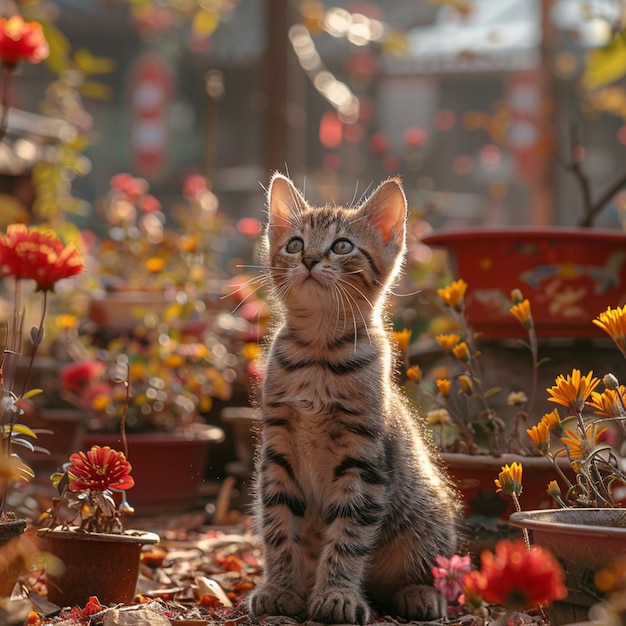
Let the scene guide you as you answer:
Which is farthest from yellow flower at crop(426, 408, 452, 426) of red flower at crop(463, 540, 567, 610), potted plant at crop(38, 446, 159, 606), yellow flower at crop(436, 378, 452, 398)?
red flower at crop(463, 540, 567, 610)

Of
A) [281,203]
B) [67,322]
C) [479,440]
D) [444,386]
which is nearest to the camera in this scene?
[444,386]

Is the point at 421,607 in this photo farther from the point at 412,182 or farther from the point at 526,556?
the point at 412,182

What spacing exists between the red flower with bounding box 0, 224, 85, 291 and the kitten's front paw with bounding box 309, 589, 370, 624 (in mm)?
994

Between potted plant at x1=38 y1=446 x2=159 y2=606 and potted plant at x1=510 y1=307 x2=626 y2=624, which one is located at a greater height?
potted plant at x1=510 y1=307 x2=626 y2=624

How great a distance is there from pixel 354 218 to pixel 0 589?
1.42 m

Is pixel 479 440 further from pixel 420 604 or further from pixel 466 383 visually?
pixel 420 604

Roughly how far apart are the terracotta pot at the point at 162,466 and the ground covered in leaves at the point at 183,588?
74 millimetres

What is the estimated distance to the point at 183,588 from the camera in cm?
277

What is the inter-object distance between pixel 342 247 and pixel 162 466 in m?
1.55

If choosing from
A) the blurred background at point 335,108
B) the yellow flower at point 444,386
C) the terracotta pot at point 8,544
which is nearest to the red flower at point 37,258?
the terracotta pot at point 8,544

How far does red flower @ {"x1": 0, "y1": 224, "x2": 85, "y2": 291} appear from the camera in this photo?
222 centimetres

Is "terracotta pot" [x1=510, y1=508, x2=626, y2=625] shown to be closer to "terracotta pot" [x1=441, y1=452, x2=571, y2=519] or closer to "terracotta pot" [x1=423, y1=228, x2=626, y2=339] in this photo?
"terracotta pot" [x1=441, y1=452, x2=571, y2=519]

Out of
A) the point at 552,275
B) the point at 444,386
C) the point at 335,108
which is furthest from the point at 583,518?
the point at 335,108

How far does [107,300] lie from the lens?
15.5 feet
